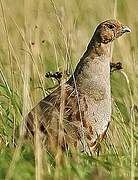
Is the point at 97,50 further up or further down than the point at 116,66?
further up

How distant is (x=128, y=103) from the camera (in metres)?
5.38

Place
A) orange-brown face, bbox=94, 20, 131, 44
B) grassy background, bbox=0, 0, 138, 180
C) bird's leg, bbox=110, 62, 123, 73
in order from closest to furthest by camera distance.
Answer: grassy background, bbox=0, 0, 138, 180 < bird's leg, bbox=110, 62, 123, 73 < orange-brown face, bbox=94, 20, 131, 44

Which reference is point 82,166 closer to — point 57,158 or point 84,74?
point 57,158

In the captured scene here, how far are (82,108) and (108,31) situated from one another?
1.97 feet

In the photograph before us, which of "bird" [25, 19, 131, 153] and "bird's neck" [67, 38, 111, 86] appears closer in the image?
"bird" [25, 19, 131, 153]

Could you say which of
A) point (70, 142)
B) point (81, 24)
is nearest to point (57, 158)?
point (70, 142)

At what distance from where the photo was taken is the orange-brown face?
463 centimetres

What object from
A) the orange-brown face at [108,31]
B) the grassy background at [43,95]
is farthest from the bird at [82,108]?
the grassy background at [43,95]

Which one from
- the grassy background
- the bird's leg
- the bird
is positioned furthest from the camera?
the bird's leg

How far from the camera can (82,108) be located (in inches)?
170

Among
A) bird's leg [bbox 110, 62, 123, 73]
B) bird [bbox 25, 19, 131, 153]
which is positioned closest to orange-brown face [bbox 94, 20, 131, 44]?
bird [bbox 25, 19, 131, 153]

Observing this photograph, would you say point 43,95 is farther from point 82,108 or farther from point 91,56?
point 82,108

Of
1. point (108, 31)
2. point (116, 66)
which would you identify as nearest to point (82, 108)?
point (116, 66)

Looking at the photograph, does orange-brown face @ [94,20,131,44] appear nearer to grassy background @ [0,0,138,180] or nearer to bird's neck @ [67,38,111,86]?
bird's neck @ [67,38,111,86]
